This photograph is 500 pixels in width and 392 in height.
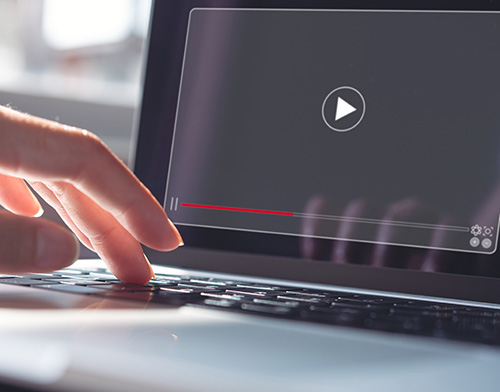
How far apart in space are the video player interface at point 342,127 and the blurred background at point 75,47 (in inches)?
49.4

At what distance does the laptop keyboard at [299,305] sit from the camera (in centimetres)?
34

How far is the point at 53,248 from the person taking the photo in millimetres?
407

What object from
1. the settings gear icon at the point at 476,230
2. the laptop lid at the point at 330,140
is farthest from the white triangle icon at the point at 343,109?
the settings gear icon at the point at 476,230

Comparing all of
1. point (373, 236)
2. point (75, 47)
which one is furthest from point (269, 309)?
point (75, 47)

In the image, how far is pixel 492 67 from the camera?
63 cm

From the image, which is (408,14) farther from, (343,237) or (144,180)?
(144,180)

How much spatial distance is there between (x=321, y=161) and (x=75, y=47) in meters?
3.28

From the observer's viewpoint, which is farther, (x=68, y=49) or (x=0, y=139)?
(x=68, y=49)

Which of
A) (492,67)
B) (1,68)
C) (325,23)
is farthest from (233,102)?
(1,68)

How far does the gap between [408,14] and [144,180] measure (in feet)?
1.29

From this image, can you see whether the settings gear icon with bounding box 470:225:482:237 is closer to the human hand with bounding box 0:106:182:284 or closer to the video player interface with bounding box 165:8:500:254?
the video player interface with bounding box 165:8:500:254

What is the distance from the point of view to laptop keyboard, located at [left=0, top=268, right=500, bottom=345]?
0.34 meters

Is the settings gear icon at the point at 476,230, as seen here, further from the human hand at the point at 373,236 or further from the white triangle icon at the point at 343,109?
the white triangle icon at the point at 343,109

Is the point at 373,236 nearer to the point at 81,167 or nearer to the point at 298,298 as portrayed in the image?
the point at 298,298
